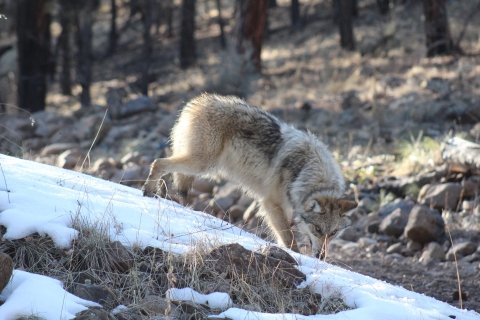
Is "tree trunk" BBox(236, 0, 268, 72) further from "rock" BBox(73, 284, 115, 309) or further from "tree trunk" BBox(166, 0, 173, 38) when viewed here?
"tree trunk" BBox(166, 0, 173, 38)

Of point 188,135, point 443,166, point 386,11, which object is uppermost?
point 386,11

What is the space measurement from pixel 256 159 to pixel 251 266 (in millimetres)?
2838

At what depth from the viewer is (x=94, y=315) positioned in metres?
3.65

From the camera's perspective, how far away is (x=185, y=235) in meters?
4.96

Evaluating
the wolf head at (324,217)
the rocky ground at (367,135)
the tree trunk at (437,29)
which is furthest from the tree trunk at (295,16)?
the wolf head at (324,217)

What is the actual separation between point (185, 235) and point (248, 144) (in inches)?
101

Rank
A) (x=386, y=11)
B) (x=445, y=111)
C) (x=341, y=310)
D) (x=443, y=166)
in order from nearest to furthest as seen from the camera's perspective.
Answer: (x=341, y=310), (x=443, y=166), (x=445, y=111), (x=386, y=11)

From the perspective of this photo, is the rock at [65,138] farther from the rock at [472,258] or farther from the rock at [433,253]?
the rock at [472,258]

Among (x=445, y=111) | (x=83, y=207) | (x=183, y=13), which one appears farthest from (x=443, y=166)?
(x=183, y=13)

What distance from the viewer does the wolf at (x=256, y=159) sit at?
702 cm

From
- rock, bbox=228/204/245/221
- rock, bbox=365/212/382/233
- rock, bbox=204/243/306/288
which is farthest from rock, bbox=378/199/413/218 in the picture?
rock, bbox=204/243/306/288

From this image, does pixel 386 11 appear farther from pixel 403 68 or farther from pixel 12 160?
pixel 12 160

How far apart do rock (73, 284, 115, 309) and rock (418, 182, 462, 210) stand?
6467mm

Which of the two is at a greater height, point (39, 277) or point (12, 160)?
point (12, 160)
